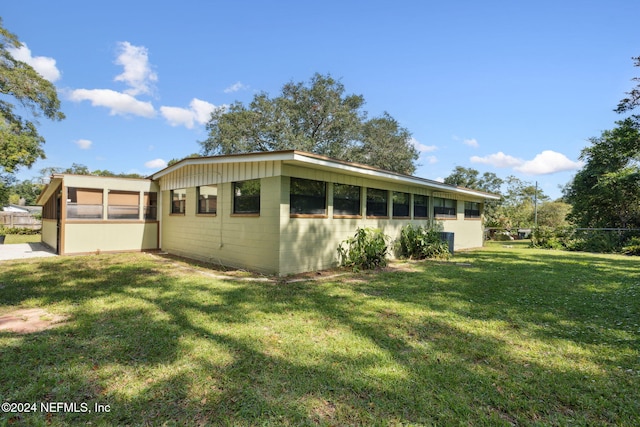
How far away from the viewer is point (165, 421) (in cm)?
200

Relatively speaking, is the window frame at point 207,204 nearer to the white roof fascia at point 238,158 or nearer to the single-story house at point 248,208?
the single-story house at point 248,208

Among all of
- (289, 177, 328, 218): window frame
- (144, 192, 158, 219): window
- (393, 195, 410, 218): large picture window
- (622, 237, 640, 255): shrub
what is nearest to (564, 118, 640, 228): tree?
(622, 237, 640, 255): shrub

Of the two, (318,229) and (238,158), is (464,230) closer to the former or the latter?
(318,229)

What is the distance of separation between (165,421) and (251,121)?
69.9ft

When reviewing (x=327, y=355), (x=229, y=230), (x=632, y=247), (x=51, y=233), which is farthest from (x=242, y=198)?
(x=632, y=247)

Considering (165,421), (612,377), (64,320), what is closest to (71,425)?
(165,421)

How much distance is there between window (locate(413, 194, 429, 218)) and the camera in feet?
36.1

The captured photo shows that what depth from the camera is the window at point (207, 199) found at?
28.5 feet

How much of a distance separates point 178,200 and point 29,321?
720cm

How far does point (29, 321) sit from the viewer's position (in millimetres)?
3816

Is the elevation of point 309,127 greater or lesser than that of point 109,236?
greater

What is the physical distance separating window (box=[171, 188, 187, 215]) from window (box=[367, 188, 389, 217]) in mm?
6282

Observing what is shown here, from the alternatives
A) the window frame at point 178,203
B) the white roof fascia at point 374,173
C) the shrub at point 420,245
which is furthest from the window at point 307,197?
the window frame at point 178,203

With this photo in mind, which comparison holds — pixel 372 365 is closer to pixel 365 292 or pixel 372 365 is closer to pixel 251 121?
pixel 365 292
